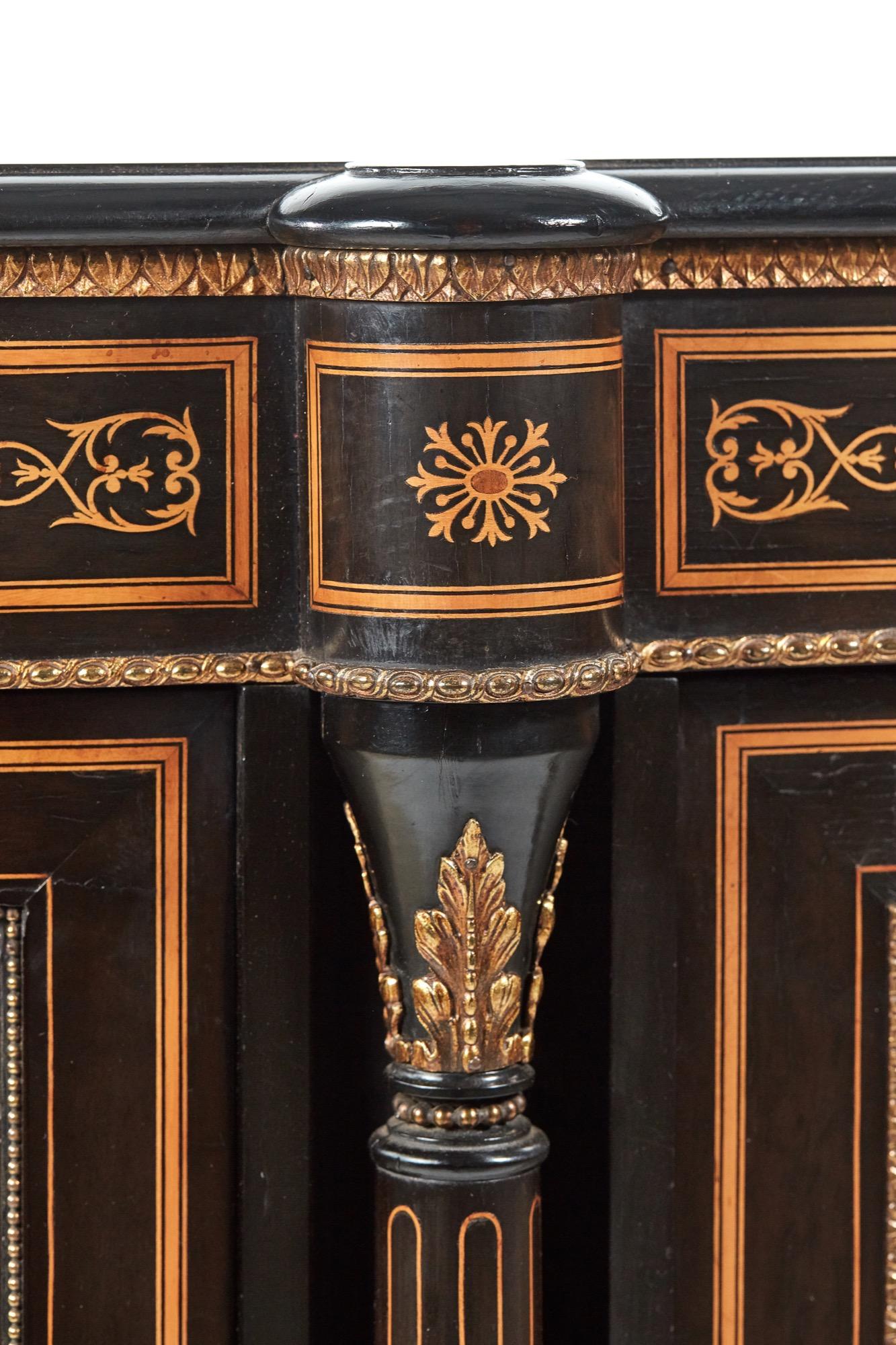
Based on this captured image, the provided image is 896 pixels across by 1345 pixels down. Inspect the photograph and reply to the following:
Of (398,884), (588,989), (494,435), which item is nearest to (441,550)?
(494,435)

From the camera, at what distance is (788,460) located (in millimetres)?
1010

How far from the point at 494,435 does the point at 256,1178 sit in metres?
0.36

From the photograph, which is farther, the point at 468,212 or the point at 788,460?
the point at 788,460

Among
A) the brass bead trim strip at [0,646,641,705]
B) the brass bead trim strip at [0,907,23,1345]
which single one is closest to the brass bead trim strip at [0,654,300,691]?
the brass bead trim strip at [0,646,641,705]

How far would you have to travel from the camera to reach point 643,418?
99 centimetres

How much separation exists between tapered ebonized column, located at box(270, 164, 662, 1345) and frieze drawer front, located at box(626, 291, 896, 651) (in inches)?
2.4

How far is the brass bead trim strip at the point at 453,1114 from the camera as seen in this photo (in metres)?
0.98

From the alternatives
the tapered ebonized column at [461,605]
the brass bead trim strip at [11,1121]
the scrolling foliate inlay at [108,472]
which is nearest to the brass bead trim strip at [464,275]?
the tapered ebonized column at [461,605]

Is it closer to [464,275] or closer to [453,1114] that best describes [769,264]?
[464,275]

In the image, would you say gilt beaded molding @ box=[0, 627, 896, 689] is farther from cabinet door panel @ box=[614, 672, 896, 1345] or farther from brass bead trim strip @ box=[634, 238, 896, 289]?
brass bead trim strip @ box=[634, 238, 896, 289]

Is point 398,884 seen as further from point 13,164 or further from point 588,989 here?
point 13,164

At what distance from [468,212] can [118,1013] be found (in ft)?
1.27

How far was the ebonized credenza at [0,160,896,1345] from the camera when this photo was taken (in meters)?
0.91

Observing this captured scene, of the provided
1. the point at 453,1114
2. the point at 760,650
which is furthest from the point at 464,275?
the point at 453,1114
